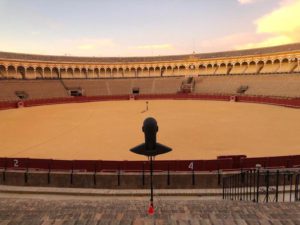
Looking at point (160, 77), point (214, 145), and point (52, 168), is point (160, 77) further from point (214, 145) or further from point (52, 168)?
point (52, 168)

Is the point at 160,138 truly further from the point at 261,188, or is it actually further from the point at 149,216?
the point at 149,216

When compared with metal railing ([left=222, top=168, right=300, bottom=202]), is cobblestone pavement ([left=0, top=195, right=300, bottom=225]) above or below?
above

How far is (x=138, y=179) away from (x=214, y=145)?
22.2 feet

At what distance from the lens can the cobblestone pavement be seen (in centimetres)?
501

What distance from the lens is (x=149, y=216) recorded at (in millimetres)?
5355

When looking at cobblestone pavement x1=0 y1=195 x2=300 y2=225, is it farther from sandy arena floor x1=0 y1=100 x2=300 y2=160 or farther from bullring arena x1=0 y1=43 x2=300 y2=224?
sandy arena floor x1=0 y1=100 x2=300 y2=160

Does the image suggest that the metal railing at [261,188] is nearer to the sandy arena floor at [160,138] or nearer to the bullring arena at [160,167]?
the bullring arena at [160,167]

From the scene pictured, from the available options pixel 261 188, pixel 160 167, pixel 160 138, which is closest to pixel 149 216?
pixel 261 188

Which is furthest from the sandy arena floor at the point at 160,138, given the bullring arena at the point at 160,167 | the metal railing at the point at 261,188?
the metal railing at the point at 261,188

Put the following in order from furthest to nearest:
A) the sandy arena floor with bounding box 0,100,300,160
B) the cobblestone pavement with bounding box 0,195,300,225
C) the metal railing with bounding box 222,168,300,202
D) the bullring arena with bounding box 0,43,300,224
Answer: the sandy arena floor with bounding box 0,100,300,160
the metal railing with bounding box 222,168,300,202
the bullring arena with bounding box 0,43,300,224
the cobblestone pavement with bounding box 0,195,300,225

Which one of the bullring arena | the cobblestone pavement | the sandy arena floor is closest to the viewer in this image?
the cobblestone pavement

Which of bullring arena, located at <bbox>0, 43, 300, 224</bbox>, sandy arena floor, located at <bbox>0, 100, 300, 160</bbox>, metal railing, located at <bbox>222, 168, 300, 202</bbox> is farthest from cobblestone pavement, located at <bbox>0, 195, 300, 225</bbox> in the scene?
sandy arena floor, located at <bbox>0, 100, 300, 160</bbox>

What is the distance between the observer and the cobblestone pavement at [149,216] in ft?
16.4

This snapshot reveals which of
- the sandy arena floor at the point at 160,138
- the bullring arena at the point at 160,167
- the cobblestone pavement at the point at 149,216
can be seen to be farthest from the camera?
the sandy arena floor at the point at 160,138
